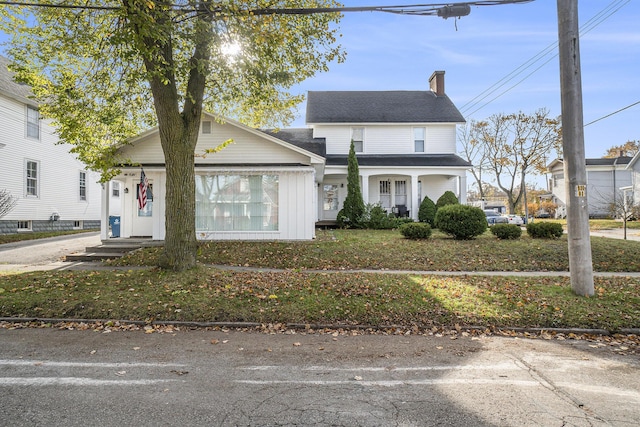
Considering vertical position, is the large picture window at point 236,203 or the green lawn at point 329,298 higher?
the large picture window at point 236,203

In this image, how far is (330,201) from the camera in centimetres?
2267

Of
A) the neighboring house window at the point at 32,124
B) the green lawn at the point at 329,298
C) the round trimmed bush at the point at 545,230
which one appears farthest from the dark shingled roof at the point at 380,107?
the neighboring house window at the point at 32,124

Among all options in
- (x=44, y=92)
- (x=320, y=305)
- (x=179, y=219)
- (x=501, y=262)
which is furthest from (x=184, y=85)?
(x=501, y=262)

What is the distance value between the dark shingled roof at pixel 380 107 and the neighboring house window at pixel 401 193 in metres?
3.86

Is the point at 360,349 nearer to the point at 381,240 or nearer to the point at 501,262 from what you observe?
the point at 501,262

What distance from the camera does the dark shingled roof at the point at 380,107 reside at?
2300cm

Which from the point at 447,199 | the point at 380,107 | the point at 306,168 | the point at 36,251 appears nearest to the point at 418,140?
the point at 380,107

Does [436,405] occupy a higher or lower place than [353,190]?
lower

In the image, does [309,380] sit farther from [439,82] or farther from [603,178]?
[603,178]

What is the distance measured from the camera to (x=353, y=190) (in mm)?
19906

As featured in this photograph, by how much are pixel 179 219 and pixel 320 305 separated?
4021 mm

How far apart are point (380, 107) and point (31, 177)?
20326 mm

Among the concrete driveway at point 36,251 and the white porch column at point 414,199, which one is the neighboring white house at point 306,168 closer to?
the white porch column at point 414,199

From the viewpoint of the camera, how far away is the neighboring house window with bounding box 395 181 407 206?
75.0 feet
